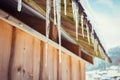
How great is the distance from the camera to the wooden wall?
1.98 metres

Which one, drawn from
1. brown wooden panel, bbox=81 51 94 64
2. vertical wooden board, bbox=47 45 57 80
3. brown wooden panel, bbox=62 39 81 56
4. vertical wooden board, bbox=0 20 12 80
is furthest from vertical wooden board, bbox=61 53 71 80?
vertical wooden board, bbox=0 20 12 80

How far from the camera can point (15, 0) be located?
6.45ft

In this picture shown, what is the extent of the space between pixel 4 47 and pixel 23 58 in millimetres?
289

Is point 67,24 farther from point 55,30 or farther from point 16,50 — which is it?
point 16,50

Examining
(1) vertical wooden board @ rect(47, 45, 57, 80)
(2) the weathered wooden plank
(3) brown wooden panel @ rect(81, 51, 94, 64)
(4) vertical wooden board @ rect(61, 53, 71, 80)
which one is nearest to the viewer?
(2) the weathered wooden plank

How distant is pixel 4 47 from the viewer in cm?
198

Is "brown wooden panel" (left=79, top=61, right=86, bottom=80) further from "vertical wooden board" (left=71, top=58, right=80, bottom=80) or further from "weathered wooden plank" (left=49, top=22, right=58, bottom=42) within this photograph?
"weathered wooden plank" (left=49, top=22, right=58, bottom=42)

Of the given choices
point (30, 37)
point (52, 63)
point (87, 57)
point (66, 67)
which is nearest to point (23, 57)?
point (30, 37)

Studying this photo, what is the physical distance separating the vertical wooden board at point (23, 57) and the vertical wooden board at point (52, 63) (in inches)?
17.0

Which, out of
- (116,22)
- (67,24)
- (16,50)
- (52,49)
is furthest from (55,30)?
(116,22)

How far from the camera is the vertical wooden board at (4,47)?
1.93m

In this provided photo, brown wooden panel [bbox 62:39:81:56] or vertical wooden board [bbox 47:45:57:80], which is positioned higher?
brown wooden panel [bbox 62:39:81:56]

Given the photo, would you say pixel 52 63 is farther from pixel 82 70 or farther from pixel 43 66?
pixel 82 70

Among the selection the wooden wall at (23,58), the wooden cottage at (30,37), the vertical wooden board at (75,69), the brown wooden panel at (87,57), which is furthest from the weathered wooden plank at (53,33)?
the brown wooden panel at (87,57)
